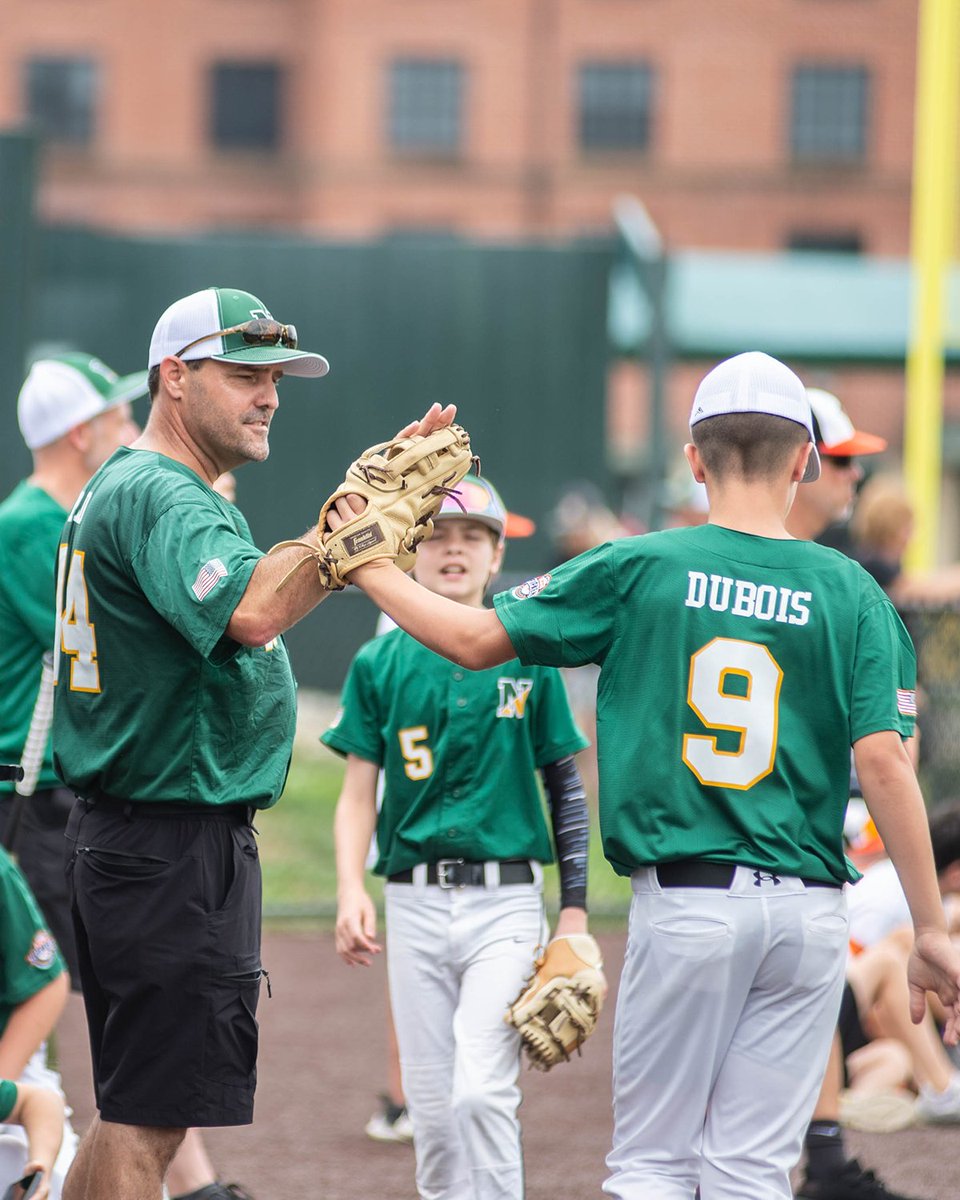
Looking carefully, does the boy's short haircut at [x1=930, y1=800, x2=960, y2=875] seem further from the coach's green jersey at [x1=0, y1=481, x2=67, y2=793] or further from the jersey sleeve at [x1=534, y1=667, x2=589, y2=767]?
the coach's green jersey at [x1=0, y1=481, x2=67, y2=793]

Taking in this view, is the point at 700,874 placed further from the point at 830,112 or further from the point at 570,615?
the point at 830,112

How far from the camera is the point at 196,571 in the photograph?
3.19 m

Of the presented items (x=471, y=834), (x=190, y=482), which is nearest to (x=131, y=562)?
(x=190, y=482)

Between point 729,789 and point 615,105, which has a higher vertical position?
point 615,105

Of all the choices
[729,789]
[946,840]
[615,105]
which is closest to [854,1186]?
[946,840]

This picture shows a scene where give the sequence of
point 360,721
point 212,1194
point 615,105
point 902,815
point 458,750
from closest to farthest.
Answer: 1. point 902,815
2. point 212,1194
3. point 458,750
4. point 360,721
5. point 615,105

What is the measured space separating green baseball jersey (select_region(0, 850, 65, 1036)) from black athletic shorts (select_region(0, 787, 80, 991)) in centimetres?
69

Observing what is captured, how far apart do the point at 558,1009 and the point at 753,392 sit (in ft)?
5.16

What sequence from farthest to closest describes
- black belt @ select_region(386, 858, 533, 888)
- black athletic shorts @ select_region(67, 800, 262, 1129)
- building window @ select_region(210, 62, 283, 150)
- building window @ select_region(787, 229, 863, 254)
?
building window @ select_region(210, 62, 283, 150), building window @ select_region(787, 229, 863, 254), black belt @ select_region(386, 858, 533, 888), black athletic shorts @ select_region(67, 800, 262, 1129)

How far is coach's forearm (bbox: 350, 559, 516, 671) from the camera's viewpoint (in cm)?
333

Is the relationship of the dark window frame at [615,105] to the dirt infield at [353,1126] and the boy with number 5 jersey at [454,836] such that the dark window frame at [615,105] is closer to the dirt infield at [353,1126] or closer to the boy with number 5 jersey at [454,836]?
the dirt infield at [353,1126]

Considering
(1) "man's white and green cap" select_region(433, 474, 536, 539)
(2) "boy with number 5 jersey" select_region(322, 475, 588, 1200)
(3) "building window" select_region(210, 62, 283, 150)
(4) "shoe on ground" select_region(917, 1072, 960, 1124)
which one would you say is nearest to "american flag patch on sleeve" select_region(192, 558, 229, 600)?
(2) "boy with number 5 jersey" select_region(322, 475, 588, 1200)

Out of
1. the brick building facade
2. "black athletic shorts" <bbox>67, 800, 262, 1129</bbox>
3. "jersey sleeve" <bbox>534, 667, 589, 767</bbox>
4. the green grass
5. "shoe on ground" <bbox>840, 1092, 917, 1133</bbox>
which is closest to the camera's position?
"black athletic shorts" <bbox>67, 800, 262, 1129</bbox>

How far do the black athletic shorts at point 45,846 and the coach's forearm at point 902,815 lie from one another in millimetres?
2580
